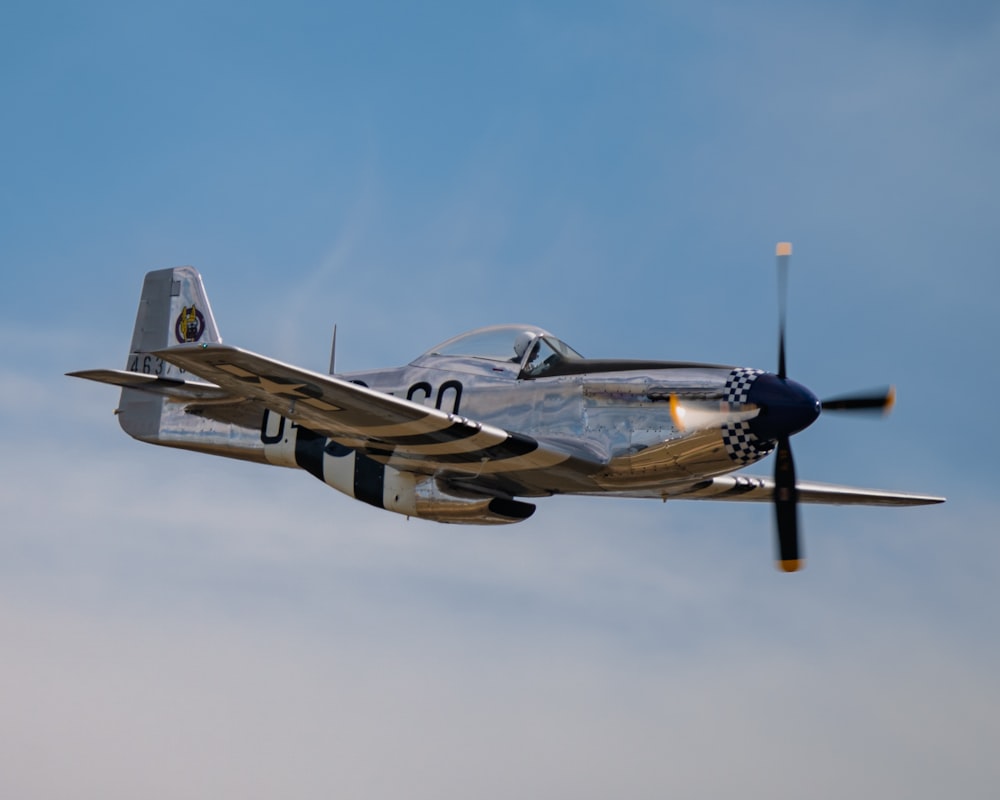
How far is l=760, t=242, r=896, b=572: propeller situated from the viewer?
15453 mm

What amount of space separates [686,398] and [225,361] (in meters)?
5.28

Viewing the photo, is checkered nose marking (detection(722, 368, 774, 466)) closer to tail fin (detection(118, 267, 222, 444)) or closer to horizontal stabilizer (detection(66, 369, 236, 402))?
horizontal stabilizer (detection(66, 369, 236, 402))

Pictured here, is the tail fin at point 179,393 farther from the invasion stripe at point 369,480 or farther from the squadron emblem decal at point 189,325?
the invasion stripe at point 369,480

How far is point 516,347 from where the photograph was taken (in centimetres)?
1708

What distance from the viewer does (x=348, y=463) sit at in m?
18.0

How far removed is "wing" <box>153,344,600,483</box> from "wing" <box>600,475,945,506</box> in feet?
6.22

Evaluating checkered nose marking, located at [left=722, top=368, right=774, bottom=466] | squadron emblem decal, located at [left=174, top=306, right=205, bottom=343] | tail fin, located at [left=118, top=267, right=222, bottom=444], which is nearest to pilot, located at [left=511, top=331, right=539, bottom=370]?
checkered nose marking, located at [left=722, top=368, right=774, bottom=466]

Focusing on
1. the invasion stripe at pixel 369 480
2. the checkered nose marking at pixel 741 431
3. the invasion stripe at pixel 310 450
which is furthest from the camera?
the invasion stripe at pixel 310 450

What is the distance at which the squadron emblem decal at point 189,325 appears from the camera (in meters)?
21.6

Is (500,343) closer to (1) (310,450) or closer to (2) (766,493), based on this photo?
(1) (310,450)

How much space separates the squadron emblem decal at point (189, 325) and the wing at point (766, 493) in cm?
786

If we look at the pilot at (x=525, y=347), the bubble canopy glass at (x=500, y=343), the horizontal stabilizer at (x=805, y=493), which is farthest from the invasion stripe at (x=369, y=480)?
the horizontal stabilizer at (x=805, y=493)

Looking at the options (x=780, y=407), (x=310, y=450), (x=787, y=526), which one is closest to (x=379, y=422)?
(x=310, y=450)

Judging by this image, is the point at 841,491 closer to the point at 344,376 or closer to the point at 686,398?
the point at 686,398
